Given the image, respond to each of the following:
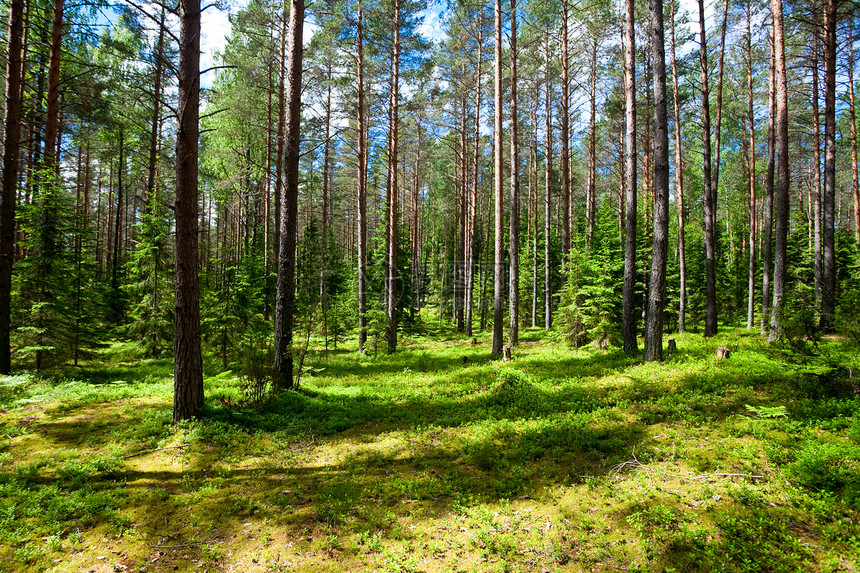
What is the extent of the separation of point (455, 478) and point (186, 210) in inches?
238

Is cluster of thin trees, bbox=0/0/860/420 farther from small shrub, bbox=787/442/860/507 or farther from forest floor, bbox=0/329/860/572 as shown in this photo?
small shrub, bbox=787/442/860/507

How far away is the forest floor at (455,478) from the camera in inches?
134

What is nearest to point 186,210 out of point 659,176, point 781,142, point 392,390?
point 392,390

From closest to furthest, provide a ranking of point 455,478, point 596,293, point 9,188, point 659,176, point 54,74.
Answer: point 455,478
point 9,188
point 659,176
point 54,74
point 596,293

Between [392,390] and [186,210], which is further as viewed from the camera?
[392,390]

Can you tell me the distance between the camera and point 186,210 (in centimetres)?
604

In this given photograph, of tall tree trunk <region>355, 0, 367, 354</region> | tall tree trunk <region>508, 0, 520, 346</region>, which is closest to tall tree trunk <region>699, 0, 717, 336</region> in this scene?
tall tree trunk <region>508, 0, 520, 346</region>

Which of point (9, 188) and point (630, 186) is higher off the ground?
point (630, 186)

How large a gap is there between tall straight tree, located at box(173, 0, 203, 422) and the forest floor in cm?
94

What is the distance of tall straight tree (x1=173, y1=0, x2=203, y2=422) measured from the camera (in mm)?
5980

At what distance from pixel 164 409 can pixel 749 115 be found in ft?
87.8

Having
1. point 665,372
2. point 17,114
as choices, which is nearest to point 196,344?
point 17,114

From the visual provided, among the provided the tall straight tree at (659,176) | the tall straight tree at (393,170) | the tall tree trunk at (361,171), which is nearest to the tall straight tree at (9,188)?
the tall tree trunk at (361,171)

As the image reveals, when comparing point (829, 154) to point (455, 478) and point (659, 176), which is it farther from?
point (455, 478)
